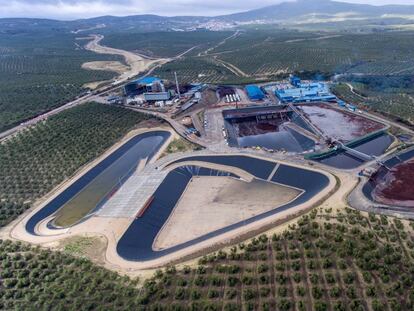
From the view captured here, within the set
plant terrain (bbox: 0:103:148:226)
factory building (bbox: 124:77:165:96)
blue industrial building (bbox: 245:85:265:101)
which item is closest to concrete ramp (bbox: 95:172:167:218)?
plant terrain (bbox: 0:103:148:226)

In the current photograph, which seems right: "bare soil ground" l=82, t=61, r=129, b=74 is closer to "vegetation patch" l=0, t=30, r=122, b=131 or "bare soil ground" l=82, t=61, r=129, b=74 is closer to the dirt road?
the dirt road

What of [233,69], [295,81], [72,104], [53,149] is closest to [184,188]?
[53,149]

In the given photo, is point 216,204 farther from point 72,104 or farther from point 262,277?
point 72,104

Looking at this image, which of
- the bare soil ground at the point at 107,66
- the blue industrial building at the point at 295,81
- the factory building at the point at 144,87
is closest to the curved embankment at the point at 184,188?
the factory building at the point at 144,87

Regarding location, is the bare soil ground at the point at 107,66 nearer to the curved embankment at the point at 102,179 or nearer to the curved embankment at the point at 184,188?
the curved embankment at the point at 102,179

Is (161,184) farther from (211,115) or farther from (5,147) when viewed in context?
(5,147)
